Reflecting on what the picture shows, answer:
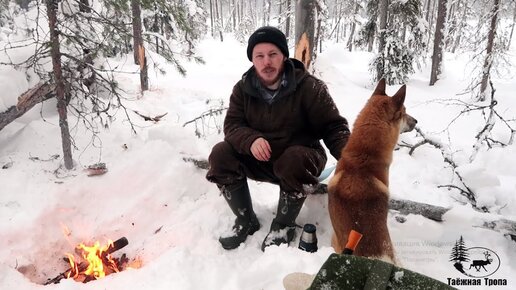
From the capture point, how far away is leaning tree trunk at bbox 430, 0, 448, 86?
14.4 meters

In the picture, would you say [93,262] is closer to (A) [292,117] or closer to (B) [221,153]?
(B) [221,153]

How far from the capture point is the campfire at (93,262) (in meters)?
3.06

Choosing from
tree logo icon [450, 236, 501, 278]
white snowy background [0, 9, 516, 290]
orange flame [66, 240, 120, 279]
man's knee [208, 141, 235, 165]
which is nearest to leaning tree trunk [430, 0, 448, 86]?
white snowy background [0, 9, 516, 290]

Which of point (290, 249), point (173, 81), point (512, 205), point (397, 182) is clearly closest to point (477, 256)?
point (512, 205)

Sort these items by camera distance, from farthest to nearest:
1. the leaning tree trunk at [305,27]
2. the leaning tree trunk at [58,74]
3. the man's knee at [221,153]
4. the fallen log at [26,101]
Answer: the leaning tree trunk at [305,27]
the fallen log at [26,101]
the leaning tree trunk at [58,74]
the man's knee at [221,153]

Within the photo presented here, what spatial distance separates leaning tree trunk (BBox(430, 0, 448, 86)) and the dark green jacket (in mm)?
14273

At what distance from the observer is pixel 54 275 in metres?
3.21

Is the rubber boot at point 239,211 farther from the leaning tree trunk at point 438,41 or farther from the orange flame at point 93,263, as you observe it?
the leaning tree trunk at point 438,41

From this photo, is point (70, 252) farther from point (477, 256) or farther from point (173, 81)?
point (173, 81)

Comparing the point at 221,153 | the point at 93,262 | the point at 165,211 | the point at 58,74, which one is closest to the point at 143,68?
the point at 58,74

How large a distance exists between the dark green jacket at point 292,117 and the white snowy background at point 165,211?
0.66m

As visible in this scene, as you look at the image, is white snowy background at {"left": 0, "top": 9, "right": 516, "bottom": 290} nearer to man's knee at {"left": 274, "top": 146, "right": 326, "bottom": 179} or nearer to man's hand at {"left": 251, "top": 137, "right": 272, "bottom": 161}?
man's knee at {"left": 274, "top": 146, "right": 326, "bottom": 179}

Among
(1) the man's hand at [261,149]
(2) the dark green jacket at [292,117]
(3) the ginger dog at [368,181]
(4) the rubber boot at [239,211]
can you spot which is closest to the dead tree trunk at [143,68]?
(2) the dark green jacket at [292,117]

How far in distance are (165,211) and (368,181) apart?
91.9 inches
